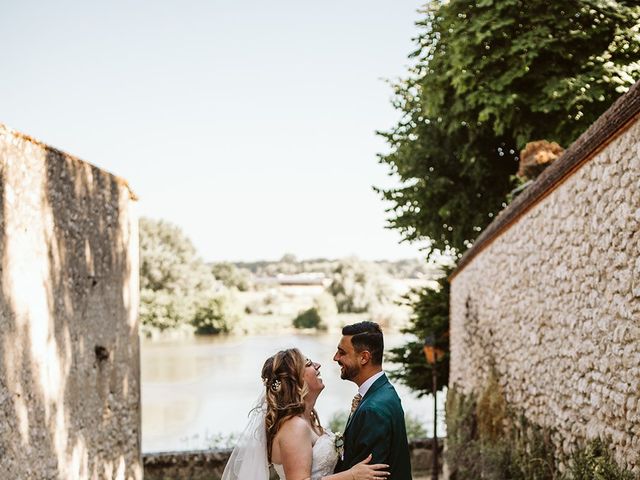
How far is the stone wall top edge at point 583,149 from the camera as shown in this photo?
13.6 ft

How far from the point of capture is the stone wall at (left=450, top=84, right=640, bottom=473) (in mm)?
4227

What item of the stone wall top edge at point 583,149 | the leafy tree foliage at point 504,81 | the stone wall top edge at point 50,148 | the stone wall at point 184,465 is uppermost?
the leafy tree foliage at point 504,81

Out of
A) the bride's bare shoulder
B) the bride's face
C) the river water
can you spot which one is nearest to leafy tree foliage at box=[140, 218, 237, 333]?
the river water

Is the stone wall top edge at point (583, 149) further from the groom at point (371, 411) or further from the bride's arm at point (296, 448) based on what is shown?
the bride's arm at point (296, 448)

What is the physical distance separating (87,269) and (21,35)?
10534mm

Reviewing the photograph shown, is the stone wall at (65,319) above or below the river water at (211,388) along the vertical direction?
above

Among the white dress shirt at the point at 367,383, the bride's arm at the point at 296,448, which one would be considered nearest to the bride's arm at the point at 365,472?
the bride's arm at the point at 296,448

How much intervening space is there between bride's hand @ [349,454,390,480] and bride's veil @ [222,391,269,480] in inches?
26.3

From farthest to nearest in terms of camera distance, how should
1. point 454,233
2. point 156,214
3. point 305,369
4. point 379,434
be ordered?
point 156,214, point 454,233, point 305,369, point 379,434

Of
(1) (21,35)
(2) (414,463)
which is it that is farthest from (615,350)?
(1) (21,35)

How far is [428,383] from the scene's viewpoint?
1481cm

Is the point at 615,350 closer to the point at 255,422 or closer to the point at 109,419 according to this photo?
the point at 255,422

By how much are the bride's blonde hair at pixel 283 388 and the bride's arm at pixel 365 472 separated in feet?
1.56

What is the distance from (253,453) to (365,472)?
82cm
